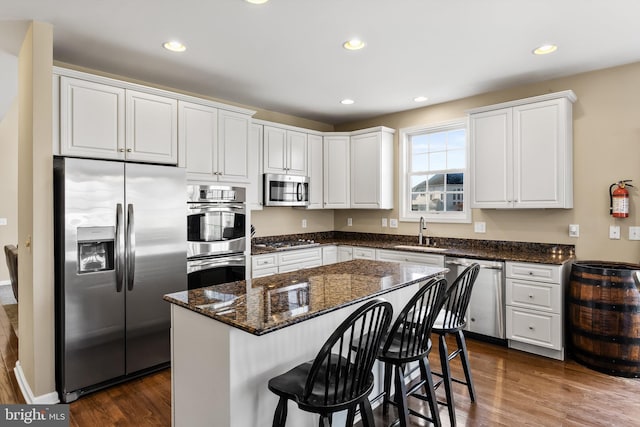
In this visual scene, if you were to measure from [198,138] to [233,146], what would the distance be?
0.41 metres

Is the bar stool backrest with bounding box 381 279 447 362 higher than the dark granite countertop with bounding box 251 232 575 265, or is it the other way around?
the dark granite countertop with bounding box 251 232 575 265

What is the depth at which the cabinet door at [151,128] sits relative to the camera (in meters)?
3.12

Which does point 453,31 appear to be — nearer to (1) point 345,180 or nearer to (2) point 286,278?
(2) point 286,278

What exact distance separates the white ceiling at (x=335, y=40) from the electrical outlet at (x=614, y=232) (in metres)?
1.46

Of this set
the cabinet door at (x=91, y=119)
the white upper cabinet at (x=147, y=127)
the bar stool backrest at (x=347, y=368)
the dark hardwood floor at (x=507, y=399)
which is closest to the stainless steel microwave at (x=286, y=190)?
the white upper cabinet at (x=147, y=127)

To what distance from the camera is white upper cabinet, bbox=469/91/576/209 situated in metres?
3.51

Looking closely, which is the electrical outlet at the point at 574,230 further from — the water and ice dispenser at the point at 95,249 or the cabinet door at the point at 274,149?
the water and ice dispenser at the point at 95,249

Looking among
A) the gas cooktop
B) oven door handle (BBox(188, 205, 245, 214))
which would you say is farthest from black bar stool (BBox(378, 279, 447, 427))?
the gas cooktop

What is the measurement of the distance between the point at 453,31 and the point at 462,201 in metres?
2.27

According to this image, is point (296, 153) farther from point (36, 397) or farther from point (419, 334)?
point (36, 397)

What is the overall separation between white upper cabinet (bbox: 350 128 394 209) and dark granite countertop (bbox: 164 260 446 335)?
2.22 m

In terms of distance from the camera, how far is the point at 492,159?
12.8 feet

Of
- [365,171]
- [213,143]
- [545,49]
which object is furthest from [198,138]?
[545,49]

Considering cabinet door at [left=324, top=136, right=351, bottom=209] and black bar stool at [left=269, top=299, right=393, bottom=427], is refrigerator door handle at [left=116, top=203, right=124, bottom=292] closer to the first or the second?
black bar stool at [left=269, top=299, right=393, bottom=427]
